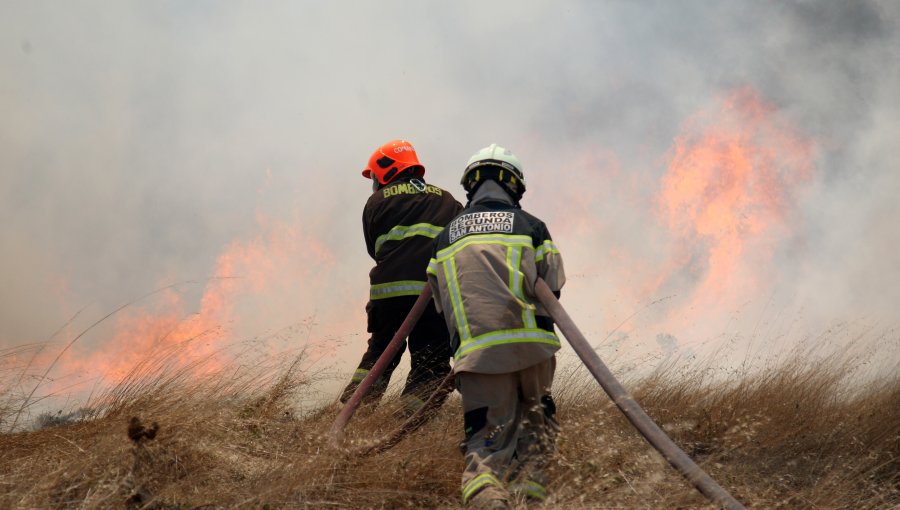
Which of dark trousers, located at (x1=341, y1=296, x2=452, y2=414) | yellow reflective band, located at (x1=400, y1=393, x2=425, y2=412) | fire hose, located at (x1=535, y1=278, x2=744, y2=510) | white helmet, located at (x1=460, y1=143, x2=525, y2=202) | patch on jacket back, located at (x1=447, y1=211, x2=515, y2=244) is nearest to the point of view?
fire hose, located at (x1=535, y1=278, x2=744, y2=510)

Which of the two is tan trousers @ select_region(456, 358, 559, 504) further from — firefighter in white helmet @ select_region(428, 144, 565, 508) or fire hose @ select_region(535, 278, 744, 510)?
fire hose @ select_region(535, 278, 744, 510)

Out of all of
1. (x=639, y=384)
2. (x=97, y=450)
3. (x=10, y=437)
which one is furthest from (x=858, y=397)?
(x=10, y=437)

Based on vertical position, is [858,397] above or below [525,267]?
below

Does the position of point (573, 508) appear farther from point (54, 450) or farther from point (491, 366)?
point (54, 450)

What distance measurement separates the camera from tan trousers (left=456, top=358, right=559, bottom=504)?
185 inches

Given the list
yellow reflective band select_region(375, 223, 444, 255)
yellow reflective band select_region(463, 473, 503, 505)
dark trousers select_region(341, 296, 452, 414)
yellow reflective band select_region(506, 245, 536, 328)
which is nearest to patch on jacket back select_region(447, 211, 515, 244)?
yellow reflective band select_region(506, 245, 536, 328)

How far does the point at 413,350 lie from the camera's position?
280 inches

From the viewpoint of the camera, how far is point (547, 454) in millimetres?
4820

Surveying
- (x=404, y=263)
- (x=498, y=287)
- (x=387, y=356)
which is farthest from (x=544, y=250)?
(x=404, y=263)

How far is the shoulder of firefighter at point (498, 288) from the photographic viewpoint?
4.78 meters

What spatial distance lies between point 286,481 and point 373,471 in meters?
0.51

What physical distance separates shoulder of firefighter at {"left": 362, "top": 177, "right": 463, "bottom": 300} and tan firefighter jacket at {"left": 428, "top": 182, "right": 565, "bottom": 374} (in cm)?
192

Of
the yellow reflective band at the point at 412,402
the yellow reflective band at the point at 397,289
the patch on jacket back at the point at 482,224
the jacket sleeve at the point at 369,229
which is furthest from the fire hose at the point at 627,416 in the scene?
the jacket sleeve at the point at 369,229

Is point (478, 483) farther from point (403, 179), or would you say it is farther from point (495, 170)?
point (403, 179)
